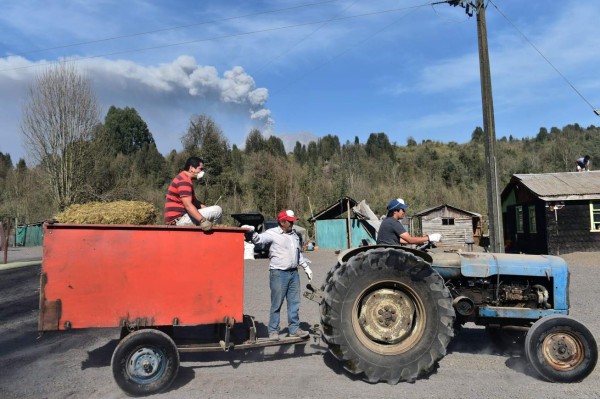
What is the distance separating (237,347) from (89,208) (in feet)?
7.21

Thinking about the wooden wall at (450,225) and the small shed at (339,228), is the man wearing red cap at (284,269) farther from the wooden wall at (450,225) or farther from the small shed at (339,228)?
the wooden wall at (450,225)

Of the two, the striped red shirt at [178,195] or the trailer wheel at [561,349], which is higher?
the striped red shirt at [178,195]

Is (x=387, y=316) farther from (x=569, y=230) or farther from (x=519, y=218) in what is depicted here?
(x=519, y=218)

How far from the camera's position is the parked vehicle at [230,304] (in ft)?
14.6

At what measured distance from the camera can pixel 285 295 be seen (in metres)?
6.08

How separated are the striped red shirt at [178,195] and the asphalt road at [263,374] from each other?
5.84 ft

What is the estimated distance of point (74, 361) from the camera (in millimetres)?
5609

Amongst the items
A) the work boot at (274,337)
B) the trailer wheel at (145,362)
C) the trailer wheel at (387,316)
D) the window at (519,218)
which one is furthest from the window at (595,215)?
the trailer wheel at (145,362)

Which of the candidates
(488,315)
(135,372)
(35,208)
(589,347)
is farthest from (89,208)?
(35,208)

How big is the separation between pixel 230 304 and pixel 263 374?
94 cm

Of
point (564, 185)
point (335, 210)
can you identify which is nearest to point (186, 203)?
point (564, 185)

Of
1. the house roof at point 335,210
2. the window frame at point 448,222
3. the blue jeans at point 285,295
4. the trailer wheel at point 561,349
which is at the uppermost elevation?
the house roof at point 335,210

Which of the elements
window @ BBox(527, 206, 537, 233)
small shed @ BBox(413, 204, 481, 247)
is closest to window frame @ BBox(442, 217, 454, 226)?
small shed @ BBox(413, 204, 481, 247)

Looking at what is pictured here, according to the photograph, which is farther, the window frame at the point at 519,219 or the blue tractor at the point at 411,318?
the window frame at the point at 519,219
